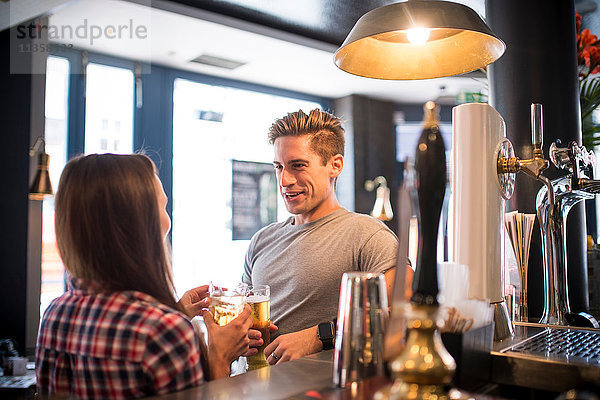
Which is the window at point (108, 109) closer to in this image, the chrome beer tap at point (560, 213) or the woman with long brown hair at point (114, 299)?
the woman with long brown hair at point (114, 299)

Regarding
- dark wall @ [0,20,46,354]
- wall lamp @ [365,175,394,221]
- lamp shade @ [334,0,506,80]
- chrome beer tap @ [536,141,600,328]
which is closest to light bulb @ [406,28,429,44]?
lamp shade @ [334,0,506,80]

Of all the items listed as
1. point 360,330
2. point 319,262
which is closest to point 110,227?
point 360,330

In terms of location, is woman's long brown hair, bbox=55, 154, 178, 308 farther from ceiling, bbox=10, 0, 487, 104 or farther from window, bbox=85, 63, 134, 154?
window, bbox=85, 63, 134, 154

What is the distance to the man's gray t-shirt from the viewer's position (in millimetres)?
1861

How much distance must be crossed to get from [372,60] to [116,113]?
3.56 m

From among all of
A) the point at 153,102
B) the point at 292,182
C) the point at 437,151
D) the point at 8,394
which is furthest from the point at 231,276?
the point at 437,151

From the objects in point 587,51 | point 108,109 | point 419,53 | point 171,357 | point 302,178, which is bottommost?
point 171,357

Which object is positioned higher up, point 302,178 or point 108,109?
point 108,109

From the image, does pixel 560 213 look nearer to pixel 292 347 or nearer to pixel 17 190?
pixel 292 347

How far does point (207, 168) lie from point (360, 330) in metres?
4.45

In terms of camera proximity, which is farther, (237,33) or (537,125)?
(237,33)

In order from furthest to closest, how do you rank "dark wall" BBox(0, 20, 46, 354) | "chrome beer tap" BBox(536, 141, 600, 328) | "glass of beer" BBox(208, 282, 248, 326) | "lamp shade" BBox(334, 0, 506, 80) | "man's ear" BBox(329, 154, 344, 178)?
"dark wall" BBox(0, 20, 46, 354) < "man's ear" BBox(329, 154, 344, 178) < "chrome beer tap" BBox(536, 141, 600, 328) < "lamp shade" BBox(334, 0, 506, 80) < "glass of beer" BBox(208, 282, 248, 326)

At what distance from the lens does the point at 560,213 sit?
155 cm

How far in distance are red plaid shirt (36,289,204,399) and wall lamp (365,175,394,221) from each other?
485cm
